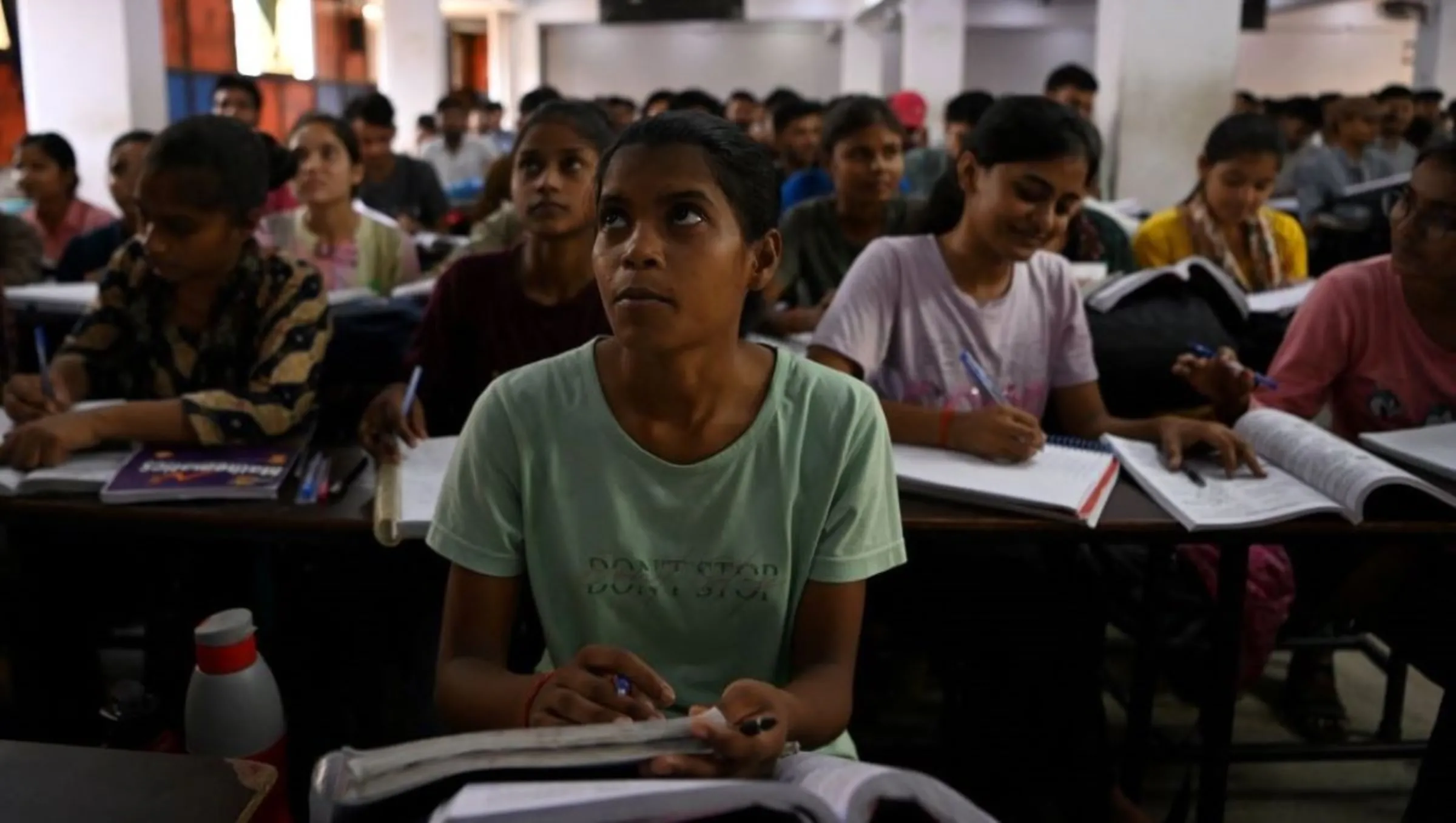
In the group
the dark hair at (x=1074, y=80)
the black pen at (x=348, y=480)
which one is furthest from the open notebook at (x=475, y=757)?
the dark hair at (x=1074, y=80)

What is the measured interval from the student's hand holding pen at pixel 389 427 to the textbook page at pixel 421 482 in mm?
19

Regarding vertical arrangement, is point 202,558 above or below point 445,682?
below

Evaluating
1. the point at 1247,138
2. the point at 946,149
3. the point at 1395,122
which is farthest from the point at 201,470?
the point at 1395,122

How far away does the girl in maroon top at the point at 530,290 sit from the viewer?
1929mm

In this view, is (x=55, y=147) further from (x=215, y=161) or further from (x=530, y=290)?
(x=530, y=290)

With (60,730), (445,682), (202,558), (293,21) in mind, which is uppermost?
(293,21)

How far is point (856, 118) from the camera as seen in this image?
2902mm

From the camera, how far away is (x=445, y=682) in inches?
43.8

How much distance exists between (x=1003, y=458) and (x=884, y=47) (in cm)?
1451

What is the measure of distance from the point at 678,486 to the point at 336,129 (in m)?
2.49

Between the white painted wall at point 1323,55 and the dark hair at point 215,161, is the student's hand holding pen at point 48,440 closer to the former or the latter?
the dark hair at point 215,161

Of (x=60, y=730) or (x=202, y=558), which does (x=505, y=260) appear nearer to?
(x=202, y=558)

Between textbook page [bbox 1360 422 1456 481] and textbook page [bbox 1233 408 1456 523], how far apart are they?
39mm

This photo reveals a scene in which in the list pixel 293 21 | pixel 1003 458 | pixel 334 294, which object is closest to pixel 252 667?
pixel 1003 458
